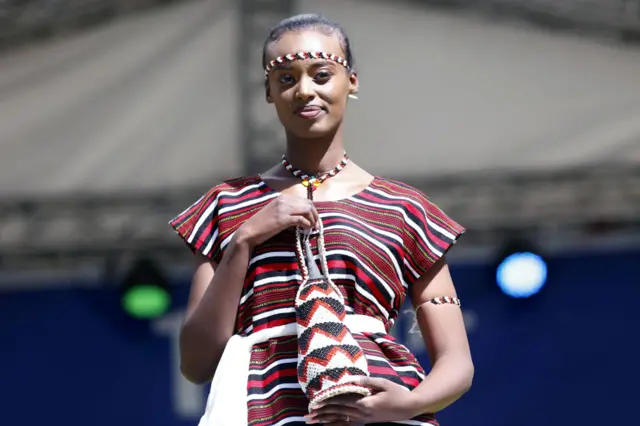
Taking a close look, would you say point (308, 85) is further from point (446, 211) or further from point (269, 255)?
point (446, 211)

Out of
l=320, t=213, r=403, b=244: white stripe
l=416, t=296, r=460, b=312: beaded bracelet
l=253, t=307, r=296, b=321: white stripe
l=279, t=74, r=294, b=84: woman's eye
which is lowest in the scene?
l=253, t=307, r=296, b=321: white stripe

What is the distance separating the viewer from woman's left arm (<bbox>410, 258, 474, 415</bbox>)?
190cm

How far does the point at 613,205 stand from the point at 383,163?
121 centimetres

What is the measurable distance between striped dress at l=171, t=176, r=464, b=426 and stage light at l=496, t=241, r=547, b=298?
3964mm

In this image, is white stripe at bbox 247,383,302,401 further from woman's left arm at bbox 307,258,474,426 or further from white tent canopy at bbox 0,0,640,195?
white tent canopy at bbox 0,0,640,195

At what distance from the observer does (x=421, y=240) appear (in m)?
2.01

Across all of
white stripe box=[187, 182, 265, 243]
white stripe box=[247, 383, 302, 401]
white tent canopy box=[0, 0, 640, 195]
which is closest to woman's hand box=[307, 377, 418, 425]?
white stripe box=[247, 383, 302, 401]

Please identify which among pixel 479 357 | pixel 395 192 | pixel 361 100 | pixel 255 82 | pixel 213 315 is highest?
pixel 255 82

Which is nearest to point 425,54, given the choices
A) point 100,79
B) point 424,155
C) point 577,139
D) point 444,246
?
point 424,155

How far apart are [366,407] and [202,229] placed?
19.1 inches

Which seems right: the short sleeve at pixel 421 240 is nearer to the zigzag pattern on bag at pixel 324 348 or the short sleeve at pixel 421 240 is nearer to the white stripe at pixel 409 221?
the white stripe at pixel 409 221

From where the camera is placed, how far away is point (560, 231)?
6.07m

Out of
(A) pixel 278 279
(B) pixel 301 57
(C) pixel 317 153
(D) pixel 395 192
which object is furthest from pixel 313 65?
(A) pixel 278 279

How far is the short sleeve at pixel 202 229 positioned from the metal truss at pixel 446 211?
12.5 feet
